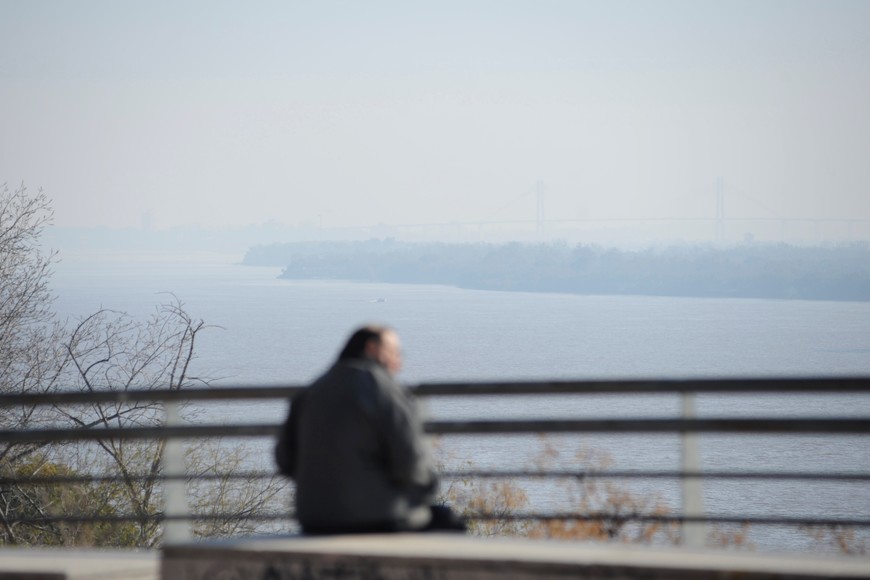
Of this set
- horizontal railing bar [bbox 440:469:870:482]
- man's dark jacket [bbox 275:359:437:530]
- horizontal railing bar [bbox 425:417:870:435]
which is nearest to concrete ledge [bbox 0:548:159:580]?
man's dark jacket [bbox 275:359:437:530]

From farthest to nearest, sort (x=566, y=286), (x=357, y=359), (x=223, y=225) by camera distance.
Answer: (x=566, y=286) < (x=223, y=225) < (x=357, y=359)

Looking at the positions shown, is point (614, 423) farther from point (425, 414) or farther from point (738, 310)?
point (738, 310)

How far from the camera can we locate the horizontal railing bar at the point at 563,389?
6012mm

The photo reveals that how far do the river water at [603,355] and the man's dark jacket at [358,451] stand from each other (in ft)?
11.9

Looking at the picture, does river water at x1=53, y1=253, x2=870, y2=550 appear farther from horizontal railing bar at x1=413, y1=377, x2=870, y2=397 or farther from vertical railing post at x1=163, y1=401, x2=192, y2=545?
vertical railing post at x1=163, y1=401, x2=192, y2=545

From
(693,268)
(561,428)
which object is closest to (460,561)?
(561,428)

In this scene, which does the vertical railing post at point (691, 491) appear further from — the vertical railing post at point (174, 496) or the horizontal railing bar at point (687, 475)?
the vertical railing post at point (174, 496)

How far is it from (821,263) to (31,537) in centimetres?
16132

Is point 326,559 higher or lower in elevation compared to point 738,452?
higher

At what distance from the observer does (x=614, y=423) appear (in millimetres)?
6262

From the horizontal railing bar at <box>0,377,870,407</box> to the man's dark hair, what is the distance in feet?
3.94

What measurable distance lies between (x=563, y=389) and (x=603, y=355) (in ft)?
385

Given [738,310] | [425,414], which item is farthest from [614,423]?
[738,310]

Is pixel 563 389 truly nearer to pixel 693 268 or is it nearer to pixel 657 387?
pixel 657 387
